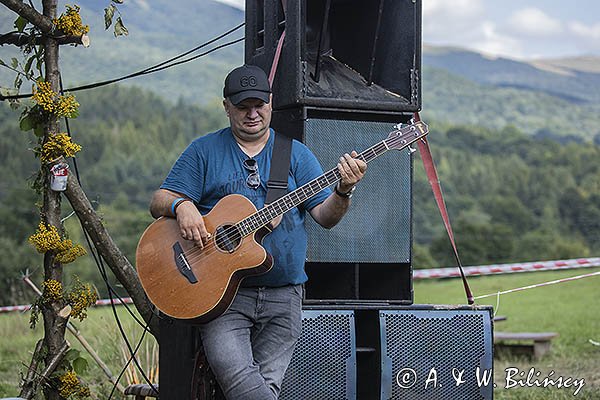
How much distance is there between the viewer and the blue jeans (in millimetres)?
4105

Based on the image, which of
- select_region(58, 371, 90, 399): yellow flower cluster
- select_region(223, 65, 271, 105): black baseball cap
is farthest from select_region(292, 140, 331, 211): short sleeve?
select_region(58, 371, 90, 399): yellow flower cluster

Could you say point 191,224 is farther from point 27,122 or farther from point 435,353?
point 435,353

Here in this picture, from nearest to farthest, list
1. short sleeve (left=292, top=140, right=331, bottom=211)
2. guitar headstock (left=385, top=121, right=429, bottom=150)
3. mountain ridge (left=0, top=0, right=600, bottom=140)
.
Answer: short sleeve (left=292, top=140, right=331, bottom=211), guitar headstock (left=385, top=121, right=429, bottom=150), mountain ridge (left=0, top=0, right=600, bottom=140)

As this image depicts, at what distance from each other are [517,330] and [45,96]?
33.0ft

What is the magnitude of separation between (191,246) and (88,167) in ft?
165

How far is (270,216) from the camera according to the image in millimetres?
4207

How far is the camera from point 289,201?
13.9ft

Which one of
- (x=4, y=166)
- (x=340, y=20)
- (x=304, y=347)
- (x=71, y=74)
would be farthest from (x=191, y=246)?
(x=4, y=166)

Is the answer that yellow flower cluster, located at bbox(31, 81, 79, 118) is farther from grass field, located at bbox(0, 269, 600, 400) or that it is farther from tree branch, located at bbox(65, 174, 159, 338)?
grass field, located at bbox(0, 269, 600, 400)

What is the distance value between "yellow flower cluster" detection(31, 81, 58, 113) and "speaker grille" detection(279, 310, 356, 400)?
166 centimetres

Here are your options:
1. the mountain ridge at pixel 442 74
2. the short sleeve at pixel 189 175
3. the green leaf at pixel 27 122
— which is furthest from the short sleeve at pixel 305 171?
the mountain ridge at pixel 442 74

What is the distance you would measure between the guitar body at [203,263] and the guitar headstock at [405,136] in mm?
700

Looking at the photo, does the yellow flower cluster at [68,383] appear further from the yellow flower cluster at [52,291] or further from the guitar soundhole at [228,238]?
the guitar soundhole at [228,238]

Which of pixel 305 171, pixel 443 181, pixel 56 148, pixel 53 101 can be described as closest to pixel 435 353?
pixel 305 171
